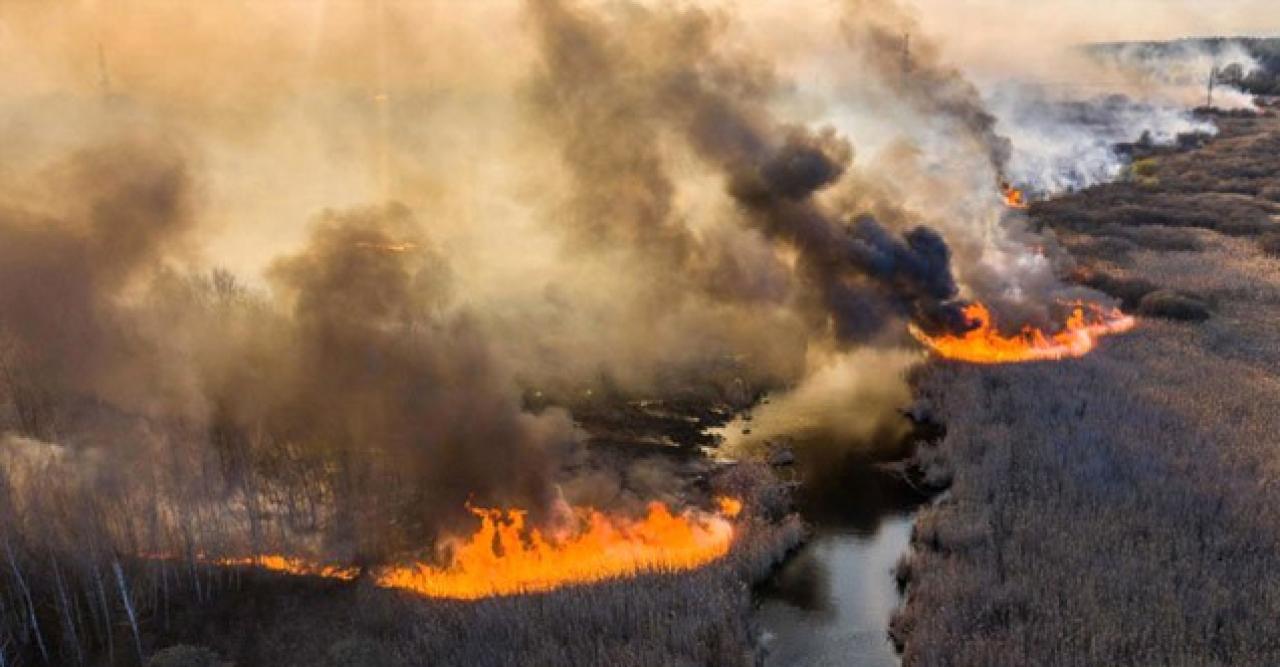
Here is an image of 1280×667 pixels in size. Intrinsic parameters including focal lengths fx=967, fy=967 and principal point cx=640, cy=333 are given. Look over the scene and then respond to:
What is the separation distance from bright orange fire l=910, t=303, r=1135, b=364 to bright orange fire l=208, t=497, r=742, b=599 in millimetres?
23270

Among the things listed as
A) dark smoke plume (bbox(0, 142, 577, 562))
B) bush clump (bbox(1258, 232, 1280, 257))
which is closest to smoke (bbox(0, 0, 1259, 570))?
dark smoke plume (bbox(0, 142, 577, 562))

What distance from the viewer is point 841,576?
95.8 ft

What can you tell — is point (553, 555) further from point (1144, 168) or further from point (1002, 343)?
point (1144, 168)

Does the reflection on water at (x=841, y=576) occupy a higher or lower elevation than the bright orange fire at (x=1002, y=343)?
lower

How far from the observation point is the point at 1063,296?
54469 millimetres

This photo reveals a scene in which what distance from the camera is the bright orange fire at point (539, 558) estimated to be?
25812mm

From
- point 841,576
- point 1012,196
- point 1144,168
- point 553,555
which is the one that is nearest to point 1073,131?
point 1144,168

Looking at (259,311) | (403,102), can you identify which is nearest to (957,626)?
(259,311)

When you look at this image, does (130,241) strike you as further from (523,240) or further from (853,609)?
(523,240)

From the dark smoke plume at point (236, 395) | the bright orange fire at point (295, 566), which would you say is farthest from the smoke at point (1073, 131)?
the bright orange fire at point (295, 566)

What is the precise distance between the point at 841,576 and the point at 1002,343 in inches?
916

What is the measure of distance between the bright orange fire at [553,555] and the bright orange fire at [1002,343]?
23305 mm

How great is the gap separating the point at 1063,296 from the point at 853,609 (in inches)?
1334

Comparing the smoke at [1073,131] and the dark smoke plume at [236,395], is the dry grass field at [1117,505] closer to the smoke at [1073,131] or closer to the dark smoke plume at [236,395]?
the dark smoke plume at [236,395]
